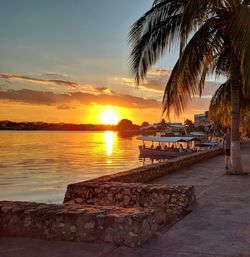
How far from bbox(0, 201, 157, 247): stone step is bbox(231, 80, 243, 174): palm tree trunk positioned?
9.40 meters

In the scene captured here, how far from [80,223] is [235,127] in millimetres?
10286

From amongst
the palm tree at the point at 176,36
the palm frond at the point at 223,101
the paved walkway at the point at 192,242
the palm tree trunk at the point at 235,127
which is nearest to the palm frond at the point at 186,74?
the palm tree at the point at 176,36

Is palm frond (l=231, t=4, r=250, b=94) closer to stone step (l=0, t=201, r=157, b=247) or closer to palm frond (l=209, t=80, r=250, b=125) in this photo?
stone step (l=0, t=201, r=157, b=247)

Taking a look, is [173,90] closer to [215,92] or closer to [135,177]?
[135,177]

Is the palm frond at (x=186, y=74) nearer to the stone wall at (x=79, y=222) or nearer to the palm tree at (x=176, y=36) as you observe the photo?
the palm tree at (x=176, y=36)

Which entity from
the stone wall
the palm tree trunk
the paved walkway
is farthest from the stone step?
the palm tree trunk

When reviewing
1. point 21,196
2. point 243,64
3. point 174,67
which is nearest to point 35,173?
point 21,196

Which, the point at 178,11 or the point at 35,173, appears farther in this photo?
the point at 35,173

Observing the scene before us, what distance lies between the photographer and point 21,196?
24.4 meters

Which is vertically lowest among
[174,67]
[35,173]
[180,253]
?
[35,173]

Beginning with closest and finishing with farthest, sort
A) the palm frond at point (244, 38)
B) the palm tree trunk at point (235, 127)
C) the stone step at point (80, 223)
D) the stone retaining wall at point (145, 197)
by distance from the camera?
the stone step at point (80, 223) < the stone retaining wall at point (145, 197) < the palm frond at point (244, 38) < the palm tree trunk at point (235, 127)

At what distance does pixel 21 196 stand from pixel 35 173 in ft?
45.3

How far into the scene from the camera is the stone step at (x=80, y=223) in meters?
5.52

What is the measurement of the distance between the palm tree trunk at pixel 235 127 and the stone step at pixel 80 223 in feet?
30.8
